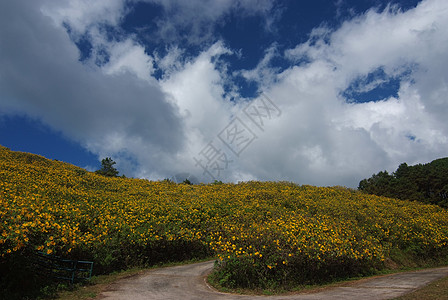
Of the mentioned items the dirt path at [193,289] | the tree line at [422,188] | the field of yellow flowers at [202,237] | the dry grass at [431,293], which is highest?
the tree line at [422,188]

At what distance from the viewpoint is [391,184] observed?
133ft

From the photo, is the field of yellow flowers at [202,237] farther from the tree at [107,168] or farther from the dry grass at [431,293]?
the tree at [107,168]

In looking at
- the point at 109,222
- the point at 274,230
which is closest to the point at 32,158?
the point at 109,222

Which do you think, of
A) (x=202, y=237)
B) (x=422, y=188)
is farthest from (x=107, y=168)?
(x=422, y=188)

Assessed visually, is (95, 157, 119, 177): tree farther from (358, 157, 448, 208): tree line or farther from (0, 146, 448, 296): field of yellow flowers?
(358, 157, 448, 208): tree line

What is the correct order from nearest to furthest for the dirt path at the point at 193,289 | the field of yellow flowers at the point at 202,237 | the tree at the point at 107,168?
the dirt path at the point at 193,289 → the field of yellow flowers at the point at 202,237 → the tree at the point at 107,168

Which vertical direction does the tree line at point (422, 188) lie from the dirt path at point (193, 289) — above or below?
above

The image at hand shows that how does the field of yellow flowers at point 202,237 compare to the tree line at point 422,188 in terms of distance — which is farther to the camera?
the tree line at point 422,188

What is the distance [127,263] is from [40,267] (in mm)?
3466

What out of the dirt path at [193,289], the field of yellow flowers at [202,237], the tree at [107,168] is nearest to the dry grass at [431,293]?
the dirt path at [193,289]

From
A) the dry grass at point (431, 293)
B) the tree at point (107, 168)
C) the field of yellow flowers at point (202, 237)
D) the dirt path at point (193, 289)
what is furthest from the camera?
the tree at point (107, 168)

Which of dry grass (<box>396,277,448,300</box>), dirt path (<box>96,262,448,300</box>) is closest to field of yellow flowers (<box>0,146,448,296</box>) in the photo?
dirt path (<box>96,262,448,300</box>)

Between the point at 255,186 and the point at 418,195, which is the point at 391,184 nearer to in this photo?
the point at 418,195

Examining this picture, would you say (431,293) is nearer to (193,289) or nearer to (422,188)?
(193,289)
